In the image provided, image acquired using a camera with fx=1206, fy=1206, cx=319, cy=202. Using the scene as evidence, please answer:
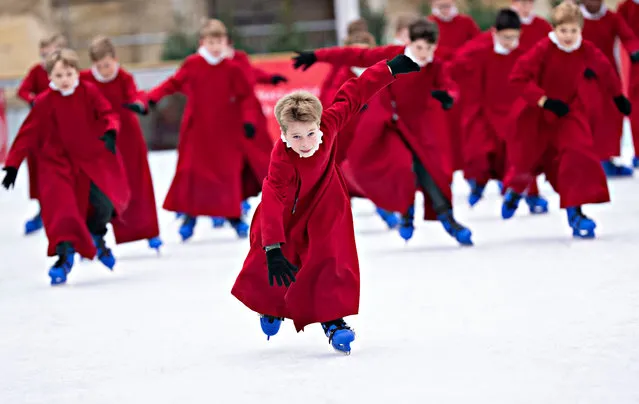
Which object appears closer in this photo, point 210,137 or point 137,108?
point 137,108

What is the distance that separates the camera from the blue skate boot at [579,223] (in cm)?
723

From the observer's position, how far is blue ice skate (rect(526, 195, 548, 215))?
8.98m

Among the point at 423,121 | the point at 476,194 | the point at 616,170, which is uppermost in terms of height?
the point at 423,121

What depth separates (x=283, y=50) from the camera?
19.0 meters

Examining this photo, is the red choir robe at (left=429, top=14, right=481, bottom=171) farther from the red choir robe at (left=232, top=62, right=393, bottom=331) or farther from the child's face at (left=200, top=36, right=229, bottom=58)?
the red choir robe at (left=232, top=62, right=393, bottom=331)

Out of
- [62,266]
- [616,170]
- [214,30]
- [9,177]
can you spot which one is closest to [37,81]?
[214,30]

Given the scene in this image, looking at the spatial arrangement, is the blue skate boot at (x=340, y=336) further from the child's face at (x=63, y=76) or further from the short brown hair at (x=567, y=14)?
the short brown hair at (x=567, y=14)

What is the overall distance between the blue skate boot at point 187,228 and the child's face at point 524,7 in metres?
3.18

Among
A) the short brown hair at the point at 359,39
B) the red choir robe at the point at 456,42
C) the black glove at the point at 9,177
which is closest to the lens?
the black glove at the point at 9,177

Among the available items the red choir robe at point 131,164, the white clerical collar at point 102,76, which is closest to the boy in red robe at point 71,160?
the red choir robe at point 131,164

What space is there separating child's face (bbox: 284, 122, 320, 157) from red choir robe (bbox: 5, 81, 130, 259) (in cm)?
292

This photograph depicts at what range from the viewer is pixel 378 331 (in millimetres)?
4969

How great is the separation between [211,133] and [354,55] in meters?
2.90

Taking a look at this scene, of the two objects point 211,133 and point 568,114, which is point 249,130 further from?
point 568,114
